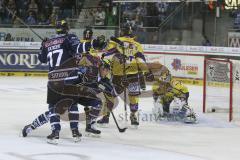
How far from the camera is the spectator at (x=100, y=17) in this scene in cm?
2100

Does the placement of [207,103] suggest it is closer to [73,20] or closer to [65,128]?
[65,128]

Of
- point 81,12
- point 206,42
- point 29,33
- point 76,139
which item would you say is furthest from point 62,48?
point 81,12

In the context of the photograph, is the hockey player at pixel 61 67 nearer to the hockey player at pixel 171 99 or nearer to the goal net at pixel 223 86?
the hockey player at pixel 171 99

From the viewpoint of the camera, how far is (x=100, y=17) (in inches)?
835

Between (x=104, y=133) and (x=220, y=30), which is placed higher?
(x=220, y=30)

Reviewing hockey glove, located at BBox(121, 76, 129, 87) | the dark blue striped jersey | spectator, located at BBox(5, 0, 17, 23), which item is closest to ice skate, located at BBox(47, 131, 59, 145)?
the dark blue striped jersey

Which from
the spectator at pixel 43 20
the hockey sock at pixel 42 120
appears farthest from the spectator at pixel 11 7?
the hockey sock at pixel 42 120

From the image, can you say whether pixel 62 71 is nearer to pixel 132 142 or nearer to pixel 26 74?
pixel 132 142

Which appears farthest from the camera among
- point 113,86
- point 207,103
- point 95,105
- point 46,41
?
point 207,103

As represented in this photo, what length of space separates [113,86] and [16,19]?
1143 cm

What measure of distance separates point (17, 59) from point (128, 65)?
968 cm

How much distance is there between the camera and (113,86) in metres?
10.6

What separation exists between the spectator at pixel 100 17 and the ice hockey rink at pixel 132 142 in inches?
339

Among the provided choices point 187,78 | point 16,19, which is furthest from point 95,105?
point 16,19
